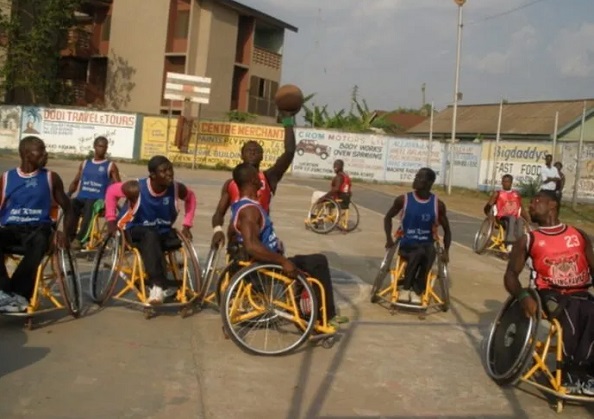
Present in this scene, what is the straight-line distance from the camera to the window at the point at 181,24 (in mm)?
40188

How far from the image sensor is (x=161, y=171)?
6602 millimetres

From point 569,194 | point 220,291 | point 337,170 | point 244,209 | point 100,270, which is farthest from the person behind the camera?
point 569,194

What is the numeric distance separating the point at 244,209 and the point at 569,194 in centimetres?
2400

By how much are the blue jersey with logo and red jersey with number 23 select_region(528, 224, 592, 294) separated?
313cm

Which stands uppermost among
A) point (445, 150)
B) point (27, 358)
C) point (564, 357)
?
point (445, 150)

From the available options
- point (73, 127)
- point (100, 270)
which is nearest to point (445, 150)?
point (73, 127)

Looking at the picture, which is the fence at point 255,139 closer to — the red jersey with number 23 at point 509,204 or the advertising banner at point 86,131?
the advertising banner at point 86,131

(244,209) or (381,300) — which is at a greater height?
(244,209)

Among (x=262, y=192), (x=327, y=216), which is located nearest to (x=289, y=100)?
(x=262, y=192)

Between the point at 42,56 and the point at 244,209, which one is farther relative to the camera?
the point at 42,56

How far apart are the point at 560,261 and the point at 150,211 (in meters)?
3.43

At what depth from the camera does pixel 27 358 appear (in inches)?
207

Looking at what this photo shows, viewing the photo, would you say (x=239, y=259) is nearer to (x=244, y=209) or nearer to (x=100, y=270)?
(x=244, y=209)

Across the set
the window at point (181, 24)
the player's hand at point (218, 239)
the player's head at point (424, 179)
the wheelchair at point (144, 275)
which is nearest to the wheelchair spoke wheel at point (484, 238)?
the player's head at point (424, 179)
